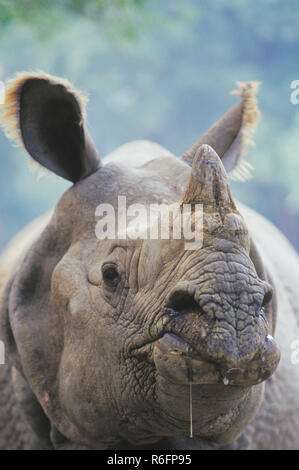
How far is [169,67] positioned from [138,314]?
7016 millimetres

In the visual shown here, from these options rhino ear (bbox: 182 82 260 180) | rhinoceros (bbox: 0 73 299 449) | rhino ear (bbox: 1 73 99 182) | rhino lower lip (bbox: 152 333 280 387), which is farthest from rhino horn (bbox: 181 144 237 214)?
rhino ear (bbox: 182 82 260 180)

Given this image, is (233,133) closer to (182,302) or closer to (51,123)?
(51,123)

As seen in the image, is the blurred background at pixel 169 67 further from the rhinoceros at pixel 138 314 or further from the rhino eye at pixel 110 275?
the rhino eye at pixel 110 275

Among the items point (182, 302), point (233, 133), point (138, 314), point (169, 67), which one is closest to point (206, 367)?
point (182, 302)

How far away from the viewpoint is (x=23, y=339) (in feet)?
7.07

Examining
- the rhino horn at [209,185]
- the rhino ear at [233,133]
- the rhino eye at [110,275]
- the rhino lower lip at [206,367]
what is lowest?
the rhino lower lip at [206,367]

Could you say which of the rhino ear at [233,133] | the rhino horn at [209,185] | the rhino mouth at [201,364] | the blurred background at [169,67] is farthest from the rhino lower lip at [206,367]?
the blurred background at [169,67]

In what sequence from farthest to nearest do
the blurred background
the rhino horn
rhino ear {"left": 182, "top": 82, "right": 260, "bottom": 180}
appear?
the blurred background → rhino ear {"left": 182, "top": 82, "right": 260, "bottom": 180} → the rhino horn

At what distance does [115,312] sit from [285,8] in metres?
5.83

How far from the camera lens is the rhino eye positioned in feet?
6.06

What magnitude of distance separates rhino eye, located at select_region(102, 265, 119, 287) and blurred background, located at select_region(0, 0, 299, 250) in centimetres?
472

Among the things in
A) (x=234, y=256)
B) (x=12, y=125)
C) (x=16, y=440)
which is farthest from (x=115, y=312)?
(x=16, y=440)

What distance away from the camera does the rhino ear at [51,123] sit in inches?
85.7

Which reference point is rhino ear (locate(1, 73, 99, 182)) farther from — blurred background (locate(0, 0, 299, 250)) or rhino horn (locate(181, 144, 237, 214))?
blurred background (locate(0, 0, 299, 250))
